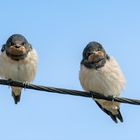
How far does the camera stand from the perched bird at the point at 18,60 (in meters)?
9.28

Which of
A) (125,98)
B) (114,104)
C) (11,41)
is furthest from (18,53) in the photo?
(125,98)

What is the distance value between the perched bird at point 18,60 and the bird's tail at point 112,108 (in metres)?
1.01

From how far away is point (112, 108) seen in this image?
965 cm

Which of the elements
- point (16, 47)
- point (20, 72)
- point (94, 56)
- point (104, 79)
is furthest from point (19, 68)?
point (104, 79)

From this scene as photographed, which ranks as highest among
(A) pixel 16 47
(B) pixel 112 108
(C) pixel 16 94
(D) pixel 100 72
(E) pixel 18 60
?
(A) pixel 16 47

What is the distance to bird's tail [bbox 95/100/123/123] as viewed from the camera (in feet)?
31.5

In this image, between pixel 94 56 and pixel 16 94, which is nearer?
pixel 94 56

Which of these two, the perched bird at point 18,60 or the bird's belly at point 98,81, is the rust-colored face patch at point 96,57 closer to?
the bird's belly at point 98,81

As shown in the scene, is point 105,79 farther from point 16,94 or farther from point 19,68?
point 16,94

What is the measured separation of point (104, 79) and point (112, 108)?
0.63 meters

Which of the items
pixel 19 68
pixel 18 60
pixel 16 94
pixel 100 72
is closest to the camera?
pixel 100 72

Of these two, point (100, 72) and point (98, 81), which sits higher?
point (100, 72)

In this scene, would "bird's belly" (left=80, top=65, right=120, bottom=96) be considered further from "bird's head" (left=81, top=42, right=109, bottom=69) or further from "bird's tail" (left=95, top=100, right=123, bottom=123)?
"bird's tail" (left=95, top=100, right=123, bottom=123)

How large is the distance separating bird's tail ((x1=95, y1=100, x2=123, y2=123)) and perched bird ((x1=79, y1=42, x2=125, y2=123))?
0.82 ft
